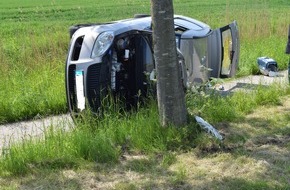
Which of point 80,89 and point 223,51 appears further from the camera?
point 223,51

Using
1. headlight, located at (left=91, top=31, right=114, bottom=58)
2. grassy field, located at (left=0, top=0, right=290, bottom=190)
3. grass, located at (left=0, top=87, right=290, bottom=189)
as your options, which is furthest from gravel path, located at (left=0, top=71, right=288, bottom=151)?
headlight, located at (left=91, top=31, right=114, bottom=58)

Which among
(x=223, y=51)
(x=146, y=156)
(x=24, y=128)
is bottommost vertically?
(x=24, y=128)

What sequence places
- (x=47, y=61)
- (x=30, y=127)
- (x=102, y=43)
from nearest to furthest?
(x=102, y=43) < (x=30, y=127) < (x=47, y=61)

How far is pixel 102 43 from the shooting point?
21.5ft

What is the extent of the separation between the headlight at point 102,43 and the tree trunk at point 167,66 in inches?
49.2

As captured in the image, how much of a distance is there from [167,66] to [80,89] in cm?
152

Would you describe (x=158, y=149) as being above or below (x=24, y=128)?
above

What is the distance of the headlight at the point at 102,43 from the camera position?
6449 mm

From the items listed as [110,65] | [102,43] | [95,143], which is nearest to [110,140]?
[95,143]

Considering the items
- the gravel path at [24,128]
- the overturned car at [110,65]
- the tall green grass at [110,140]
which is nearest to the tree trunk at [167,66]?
the tall green grass at [110,140]

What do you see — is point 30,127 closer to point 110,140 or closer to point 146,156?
point 110,140

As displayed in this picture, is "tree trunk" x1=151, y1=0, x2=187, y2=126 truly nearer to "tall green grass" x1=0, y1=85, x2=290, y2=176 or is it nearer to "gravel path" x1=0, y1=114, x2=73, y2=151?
"tall green grass" x1=0, y1=85, x2=290, y2=176

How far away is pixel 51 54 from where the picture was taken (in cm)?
1044

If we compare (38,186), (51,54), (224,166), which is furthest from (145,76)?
(51,54)
